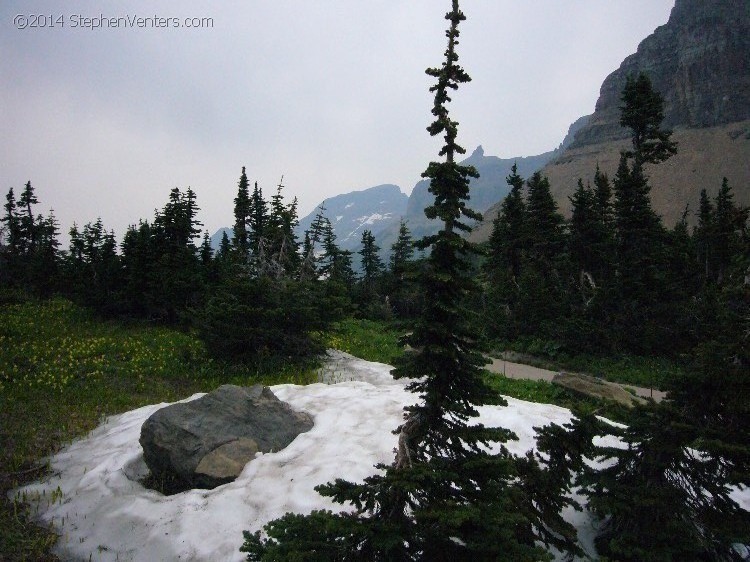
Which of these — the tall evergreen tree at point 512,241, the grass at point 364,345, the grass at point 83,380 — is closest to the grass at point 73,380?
the grass at point 83,380

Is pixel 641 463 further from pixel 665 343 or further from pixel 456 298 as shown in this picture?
pixel 665 343

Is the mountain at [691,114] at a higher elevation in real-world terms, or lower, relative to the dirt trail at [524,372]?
higher

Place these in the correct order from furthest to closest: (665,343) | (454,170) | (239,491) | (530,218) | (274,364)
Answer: (530,218), (665,343), (274,364), (239,491), (454,170)

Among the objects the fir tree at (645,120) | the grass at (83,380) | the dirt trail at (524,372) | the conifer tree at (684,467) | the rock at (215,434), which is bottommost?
the dirt trail at (524,372)

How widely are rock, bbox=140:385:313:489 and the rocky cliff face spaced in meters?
125

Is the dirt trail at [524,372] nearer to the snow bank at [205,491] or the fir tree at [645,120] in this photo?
the snow bank at [205,491]

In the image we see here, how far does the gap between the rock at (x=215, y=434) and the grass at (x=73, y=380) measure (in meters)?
1.87

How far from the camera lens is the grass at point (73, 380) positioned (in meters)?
7.82

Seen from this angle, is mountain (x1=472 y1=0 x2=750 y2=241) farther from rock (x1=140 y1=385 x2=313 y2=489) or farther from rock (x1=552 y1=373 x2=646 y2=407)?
rock (x1=140 y1=385 x2=313 y2=489)

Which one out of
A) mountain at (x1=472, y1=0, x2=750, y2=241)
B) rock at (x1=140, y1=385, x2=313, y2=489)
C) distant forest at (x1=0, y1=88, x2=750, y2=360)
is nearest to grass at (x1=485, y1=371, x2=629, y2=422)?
distant forest at (x1=0, y1=88, x2=750, y2=360)

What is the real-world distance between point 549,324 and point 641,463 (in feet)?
72.8

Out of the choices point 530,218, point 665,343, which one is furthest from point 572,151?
point 665,343

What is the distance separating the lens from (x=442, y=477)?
13.1 feet

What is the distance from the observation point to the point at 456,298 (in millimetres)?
4609
